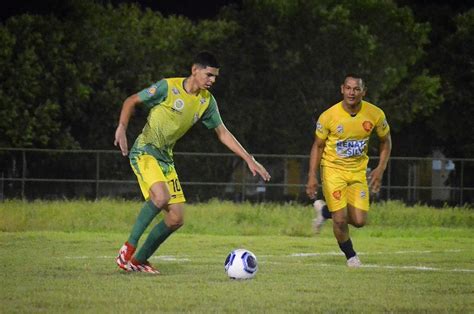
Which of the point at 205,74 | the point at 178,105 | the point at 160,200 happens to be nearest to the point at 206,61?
the point at 205,74

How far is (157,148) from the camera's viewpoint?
517 inches

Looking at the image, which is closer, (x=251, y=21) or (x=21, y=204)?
(x=21, y=204)

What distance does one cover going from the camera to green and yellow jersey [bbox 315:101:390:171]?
1469 centimetres

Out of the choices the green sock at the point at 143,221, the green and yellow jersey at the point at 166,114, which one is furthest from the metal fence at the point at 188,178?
the green sock at the point at 143,221

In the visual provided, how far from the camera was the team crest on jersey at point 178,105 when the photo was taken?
13.0m

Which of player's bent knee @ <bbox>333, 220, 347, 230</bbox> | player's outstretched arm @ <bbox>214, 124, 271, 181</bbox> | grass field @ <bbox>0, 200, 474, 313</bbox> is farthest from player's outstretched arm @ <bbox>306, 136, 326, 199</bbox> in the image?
player's outstretched arm @ <bbox>214, 124, 271, 181</bbox>

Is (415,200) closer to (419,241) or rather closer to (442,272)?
(419,241)

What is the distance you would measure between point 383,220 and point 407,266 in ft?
44.2

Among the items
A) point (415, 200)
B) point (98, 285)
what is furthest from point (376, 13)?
point (98, 285)

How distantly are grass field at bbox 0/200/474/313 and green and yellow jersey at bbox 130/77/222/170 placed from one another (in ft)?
4.61

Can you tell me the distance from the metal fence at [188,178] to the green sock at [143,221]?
22622mm

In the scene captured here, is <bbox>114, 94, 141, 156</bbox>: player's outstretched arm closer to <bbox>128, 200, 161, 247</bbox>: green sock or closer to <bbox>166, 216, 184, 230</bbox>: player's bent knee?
<bbox>128, 200, 161, 247</bbox>: green sock

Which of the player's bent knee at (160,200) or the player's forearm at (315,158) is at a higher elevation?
the player's forearm at (315,158)

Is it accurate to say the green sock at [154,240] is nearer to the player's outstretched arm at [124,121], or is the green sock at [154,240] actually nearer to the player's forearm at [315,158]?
the player's outstretched arm at [124,121]
